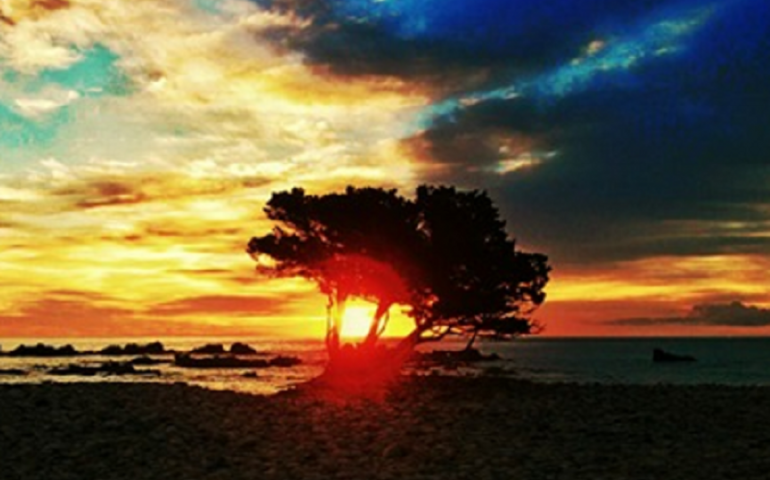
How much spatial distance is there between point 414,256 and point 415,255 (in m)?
0.07

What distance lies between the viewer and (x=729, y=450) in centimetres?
1980

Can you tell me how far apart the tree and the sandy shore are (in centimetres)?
1349

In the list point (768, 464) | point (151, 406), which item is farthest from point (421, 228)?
point (768, 464)

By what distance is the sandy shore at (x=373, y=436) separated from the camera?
17.7 meters

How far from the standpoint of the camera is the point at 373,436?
2155cm

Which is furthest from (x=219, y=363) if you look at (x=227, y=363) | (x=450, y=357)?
(x=450, y=357)

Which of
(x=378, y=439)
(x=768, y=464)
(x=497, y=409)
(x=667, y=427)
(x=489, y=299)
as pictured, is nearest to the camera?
(x=768, y=464)

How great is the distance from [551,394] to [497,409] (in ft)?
21.6

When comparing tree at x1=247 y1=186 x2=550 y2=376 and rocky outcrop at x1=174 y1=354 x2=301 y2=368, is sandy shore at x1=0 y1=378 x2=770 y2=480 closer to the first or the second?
tree at x1=247 y1=186 x2=550 y2=376

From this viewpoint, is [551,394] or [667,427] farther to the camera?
[551,394]

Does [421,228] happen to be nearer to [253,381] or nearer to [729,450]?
[253,381]

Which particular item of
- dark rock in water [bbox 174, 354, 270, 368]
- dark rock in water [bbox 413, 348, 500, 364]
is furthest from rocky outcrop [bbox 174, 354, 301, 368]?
dark rock in water [bbox 413, 348, 500, 364]

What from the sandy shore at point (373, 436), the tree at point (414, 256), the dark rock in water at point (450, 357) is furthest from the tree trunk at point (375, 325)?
the dark rock in water at point (450, 357)

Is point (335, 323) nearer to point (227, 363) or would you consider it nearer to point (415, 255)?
point (415, 255)
